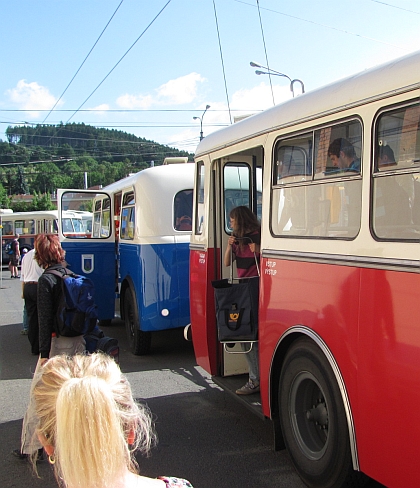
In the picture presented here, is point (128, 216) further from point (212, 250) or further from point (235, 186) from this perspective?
point (212, 250)

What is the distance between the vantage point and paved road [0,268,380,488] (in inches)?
149

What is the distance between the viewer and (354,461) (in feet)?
9.37

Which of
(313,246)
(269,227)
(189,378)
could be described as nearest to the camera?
(313,246)

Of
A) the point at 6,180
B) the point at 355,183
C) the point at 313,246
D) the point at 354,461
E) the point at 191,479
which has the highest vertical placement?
the point at 6,180

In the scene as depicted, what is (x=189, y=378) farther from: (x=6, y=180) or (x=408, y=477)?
(x=6, y=180)

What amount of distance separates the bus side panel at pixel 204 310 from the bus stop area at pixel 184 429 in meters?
0.53

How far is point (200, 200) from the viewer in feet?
17.4

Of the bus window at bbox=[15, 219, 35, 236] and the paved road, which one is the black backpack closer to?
the paved road

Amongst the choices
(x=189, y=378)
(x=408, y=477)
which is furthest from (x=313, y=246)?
(x=189, y=378)

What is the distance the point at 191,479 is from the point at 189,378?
100 inches

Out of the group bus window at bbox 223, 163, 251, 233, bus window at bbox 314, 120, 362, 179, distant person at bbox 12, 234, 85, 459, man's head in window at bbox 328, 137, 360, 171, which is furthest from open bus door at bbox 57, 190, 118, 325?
man's head in window at bbox 328, 137, 360, 171

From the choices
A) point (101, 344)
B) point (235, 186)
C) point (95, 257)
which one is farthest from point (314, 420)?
point (95, 257)

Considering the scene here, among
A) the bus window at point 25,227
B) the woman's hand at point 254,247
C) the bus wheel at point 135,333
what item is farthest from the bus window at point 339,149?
the bus window at point 25,227

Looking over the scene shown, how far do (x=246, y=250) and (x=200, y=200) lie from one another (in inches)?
34.9
